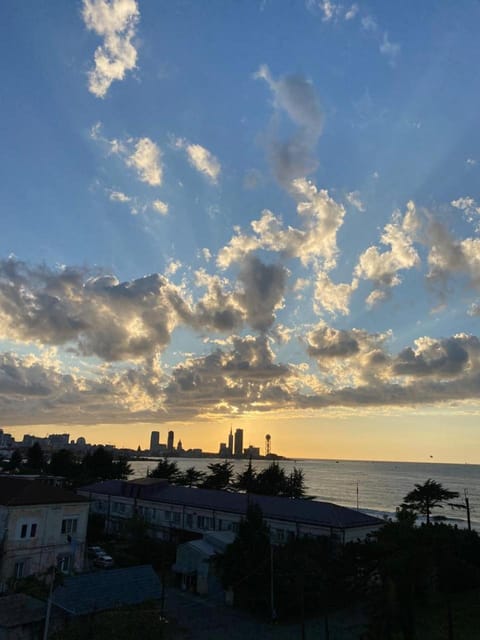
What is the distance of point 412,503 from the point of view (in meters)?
61.1

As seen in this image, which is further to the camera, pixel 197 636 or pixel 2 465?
pixel 2 465

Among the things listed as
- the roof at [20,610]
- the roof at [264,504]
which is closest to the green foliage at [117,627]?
the roof at [20,610]

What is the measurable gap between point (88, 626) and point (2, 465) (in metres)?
148

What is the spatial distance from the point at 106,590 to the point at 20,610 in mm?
5932

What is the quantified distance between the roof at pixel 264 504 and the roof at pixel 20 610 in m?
21.1

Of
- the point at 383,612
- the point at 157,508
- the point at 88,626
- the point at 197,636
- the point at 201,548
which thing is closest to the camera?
the point at 383,612

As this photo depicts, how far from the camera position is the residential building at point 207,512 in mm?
44875

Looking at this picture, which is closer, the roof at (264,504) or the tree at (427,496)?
the roof at (264,504)

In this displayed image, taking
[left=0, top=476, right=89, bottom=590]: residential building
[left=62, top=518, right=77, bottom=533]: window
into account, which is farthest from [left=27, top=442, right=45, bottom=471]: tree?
[left=62, top=518, right=77, bottom=533]: window

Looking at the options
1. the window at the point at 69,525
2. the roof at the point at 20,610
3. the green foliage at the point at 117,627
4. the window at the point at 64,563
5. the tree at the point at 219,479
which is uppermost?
the tree at the point at 219,479

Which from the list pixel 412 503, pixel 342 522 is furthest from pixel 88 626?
pixel 412 503

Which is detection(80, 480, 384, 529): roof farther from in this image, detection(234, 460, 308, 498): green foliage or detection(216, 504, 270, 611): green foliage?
detection(234, 460, 308, 498): green foliage

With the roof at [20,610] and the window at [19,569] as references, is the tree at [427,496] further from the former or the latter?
the roof at [20,610]

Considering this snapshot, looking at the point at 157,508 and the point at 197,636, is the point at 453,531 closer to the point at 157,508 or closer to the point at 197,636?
the point at 197,636
